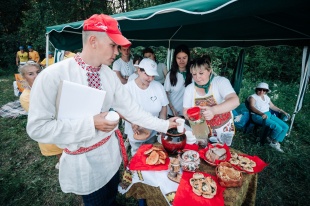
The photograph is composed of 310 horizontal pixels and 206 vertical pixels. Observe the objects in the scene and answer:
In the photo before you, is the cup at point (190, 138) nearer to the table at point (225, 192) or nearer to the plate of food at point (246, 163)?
the table at point (225, 192)

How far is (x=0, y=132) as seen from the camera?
16.6 ft

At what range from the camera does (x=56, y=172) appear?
11.4ft

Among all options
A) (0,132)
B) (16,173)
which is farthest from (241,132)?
(0,132)

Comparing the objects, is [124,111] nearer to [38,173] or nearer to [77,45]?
[38,173]

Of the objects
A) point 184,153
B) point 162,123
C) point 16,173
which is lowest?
point 16,173

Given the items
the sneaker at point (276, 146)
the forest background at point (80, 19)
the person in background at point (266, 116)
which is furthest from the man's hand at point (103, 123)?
the forest background at point (80, 19)

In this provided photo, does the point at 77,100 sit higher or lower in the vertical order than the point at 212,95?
higher

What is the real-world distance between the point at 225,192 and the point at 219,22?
10.0 ft

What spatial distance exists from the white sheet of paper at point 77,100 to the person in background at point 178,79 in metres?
2.31

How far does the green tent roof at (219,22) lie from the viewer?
156cm

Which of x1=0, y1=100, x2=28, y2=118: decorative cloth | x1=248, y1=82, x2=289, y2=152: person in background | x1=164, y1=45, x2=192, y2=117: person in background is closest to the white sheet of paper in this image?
x1=164, y1=45, x2=192, y2=117: person in background

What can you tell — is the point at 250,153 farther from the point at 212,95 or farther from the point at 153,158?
the point at 153,158

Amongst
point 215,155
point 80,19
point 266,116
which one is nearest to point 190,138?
point 215,155

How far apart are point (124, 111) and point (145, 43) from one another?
4.96 meters
